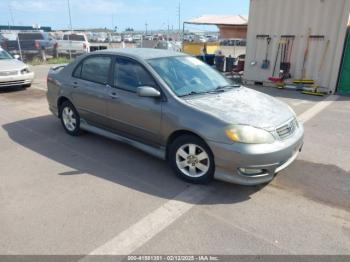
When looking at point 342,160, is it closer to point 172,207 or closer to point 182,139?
point 182,139

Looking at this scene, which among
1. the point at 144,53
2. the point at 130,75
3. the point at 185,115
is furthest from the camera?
the point at 144,53

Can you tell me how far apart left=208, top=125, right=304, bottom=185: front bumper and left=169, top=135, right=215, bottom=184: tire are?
0.13 m

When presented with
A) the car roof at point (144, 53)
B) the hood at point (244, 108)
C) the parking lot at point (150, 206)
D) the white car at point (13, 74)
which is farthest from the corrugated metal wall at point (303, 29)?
the white car at point (13, 74)

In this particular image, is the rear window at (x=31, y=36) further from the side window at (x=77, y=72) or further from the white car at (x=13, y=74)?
the side window at (x=77, y=72)

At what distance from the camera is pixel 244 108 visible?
3695mm

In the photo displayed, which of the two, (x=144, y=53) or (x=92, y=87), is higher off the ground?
(x=144, y=53)

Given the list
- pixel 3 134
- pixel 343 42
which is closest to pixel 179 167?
pixel 3 134

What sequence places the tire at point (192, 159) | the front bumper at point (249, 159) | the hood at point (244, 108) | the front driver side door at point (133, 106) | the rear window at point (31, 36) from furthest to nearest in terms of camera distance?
the rear window at point (31, 36), the front driver side door at point (133, 106), the tire at point (192, 159), the hood at point (244, 108), the front bumper at point (249, 159)

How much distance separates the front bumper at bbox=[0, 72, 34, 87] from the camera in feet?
30.7

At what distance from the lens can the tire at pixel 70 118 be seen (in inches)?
210

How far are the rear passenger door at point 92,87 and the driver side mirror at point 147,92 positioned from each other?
3.04 ft

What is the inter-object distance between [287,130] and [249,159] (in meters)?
0.72

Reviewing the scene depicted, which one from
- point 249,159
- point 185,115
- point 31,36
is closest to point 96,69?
point 185,115

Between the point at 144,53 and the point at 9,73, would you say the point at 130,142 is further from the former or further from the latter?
the point at 9,73
